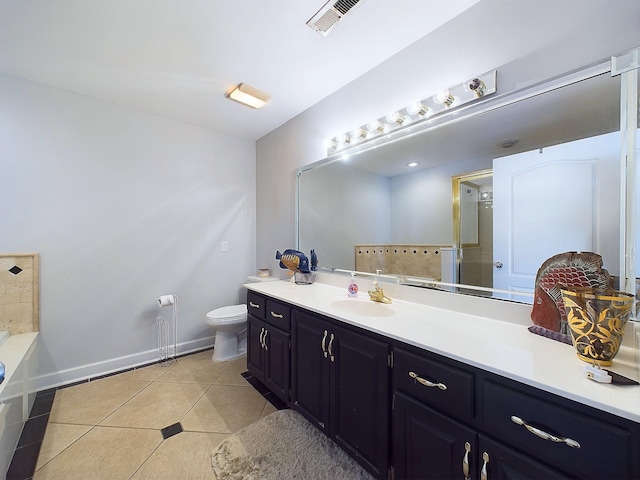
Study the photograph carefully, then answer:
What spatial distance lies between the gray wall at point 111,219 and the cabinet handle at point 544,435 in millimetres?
2767

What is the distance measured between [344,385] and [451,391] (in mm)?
569

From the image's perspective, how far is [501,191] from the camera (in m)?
1.28

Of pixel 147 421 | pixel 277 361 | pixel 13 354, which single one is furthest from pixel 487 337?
pixel 13 354

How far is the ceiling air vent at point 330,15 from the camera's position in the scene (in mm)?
1325

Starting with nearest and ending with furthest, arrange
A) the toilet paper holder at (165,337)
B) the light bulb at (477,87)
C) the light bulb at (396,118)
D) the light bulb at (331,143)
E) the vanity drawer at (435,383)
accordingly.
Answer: the vanity drawer at (435,383)
the light bulb at (477,87)
the light bulb at (396,118)
the light bulb at (331,143)
the toilet paper holder at (165,337)

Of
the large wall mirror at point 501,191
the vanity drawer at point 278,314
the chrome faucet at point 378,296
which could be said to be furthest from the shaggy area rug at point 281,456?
the large wall mirror at point 501,191

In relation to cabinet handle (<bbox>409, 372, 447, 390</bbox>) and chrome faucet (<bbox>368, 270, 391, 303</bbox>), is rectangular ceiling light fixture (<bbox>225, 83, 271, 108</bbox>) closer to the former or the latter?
chrome faucet (<bbox>368, 270, 391, 303</bbox>)

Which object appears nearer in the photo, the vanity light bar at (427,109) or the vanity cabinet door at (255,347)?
the vanity light bar at (427,109)

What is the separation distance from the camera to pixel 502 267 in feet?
4.20

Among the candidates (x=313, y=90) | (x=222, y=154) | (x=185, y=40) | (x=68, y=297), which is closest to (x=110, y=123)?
(x=222, y=154)

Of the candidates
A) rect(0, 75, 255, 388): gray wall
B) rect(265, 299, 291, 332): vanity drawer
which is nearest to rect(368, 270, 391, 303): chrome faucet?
rect(265, 299, 291, 332): vanity drawer

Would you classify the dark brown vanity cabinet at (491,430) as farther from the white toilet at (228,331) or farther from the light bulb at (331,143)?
the white toilet at (228,331)

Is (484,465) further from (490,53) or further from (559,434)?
(490,53)

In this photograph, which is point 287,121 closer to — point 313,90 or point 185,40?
point 313,90
